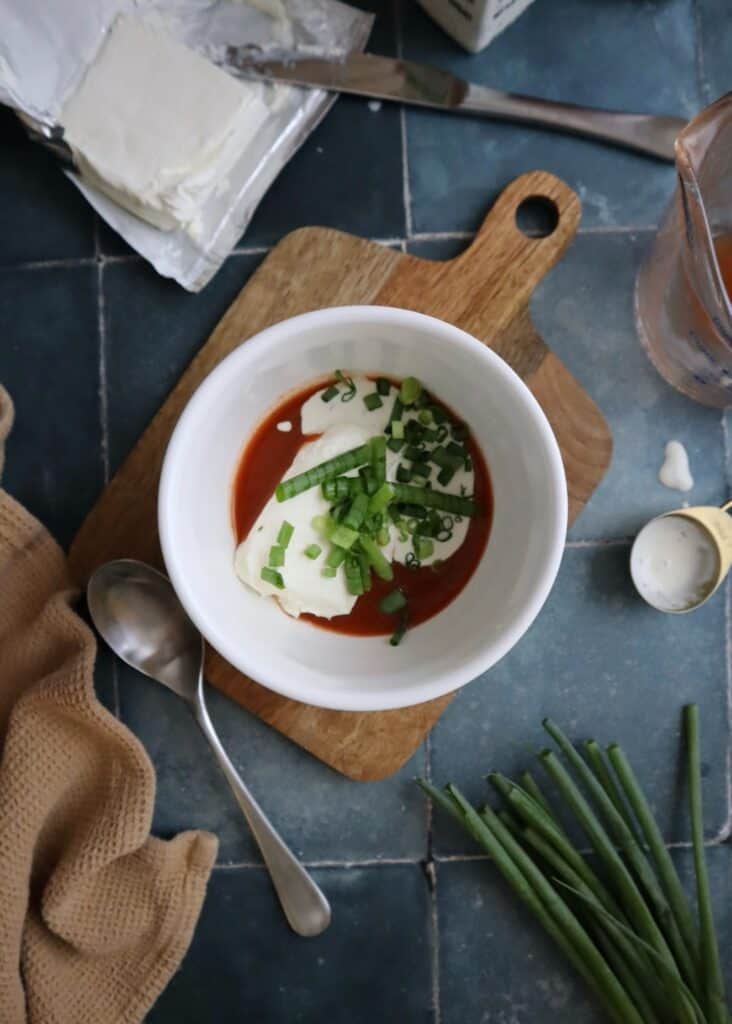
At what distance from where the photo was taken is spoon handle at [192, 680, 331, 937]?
1.06 m

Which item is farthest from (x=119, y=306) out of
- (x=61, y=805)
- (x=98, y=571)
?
(x=61, y=805)

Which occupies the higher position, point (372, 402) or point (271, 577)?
point (372, 402)

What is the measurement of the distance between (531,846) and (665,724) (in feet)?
0.69

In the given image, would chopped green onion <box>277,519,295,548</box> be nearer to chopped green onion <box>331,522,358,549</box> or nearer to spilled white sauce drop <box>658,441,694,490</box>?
chopped green onion <box>331,522,358,549</box>

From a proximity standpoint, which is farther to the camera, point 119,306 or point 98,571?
point 119,306

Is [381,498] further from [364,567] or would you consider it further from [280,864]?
[280,864]

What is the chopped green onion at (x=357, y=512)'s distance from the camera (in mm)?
925

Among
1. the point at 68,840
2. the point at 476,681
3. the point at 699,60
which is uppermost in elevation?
the point at 699,60

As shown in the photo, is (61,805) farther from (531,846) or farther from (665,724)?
(665,724)

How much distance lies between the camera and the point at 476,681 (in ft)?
3.67

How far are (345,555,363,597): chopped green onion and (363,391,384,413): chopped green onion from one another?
15 centimetres

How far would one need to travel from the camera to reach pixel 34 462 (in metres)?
1.12

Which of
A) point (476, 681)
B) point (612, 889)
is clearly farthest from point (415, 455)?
point (612, 889)

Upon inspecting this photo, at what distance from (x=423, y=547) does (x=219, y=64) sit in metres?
0.61
